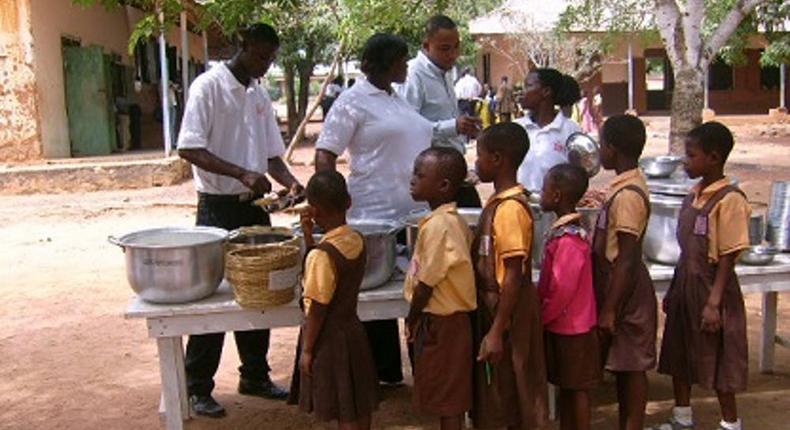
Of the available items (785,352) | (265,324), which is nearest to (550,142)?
(265,324)

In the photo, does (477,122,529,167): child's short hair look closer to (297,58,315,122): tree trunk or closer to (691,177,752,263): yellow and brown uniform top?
(691,177,752,263): yellow and brown uniform top

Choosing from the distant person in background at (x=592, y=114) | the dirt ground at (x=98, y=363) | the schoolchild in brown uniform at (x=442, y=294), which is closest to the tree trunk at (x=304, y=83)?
the distant person in background at (x=592, y=114)

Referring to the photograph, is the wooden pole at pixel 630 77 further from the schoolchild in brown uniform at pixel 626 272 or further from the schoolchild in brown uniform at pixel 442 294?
the schoolchild in brown uniform at pixel 442 294

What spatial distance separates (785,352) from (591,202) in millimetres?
1862

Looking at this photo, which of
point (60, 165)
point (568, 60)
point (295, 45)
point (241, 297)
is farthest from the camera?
point (568, 60)

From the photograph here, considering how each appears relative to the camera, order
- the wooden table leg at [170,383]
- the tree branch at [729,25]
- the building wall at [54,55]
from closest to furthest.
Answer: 1. the wooden table leg at [170,383]
2. the tree branch at [729,25]
3. the building wall at [54,55]

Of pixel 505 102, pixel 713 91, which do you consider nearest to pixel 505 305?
pixel 505 102

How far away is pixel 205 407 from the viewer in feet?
12.2

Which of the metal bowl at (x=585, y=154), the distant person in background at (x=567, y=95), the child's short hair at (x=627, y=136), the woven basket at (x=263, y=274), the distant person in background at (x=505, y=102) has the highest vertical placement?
the distant person in background at (x=505, y=102)

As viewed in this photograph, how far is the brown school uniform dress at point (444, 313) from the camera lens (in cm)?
269

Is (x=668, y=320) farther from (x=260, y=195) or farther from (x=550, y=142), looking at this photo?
(x=260, y=195)

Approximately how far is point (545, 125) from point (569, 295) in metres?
1.08

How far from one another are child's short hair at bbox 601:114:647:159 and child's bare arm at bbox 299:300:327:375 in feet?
3.98

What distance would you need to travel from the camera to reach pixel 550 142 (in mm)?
3725
